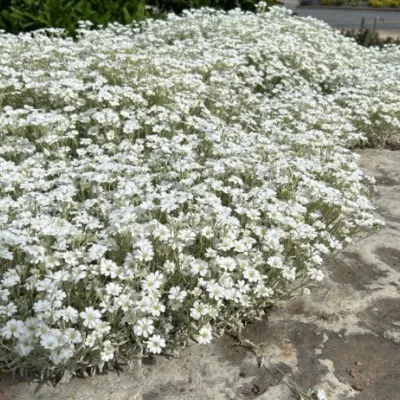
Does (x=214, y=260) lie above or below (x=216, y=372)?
above

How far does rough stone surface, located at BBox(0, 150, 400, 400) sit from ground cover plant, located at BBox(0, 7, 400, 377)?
12 centimetres

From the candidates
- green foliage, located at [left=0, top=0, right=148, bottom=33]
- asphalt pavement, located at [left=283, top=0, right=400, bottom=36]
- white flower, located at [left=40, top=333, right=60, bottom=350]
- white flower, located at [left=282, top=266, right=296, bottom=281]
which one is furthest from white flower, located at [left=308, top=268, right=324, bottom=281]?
asphalt pavement, located at [left=283, top=0, right=400, bottom=36]

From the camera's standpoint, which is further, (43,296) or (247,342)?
(247,342)

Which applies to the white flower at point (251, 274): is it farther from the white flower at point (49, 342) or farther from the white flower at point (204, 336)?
the white flower at point (49, 342)

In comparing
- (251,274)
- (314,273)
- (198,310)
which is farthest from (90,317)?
(314,273)

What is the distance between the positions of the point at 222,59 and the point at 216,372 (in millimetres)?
4861

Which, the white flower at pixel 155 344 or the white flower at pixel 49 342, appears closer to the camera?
the white flower at pixel 49 342

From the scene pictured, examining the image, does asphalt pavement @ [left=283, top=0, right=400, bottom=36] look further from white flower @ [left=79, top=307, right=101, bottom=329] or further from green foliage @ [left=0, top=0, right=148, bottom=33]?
white flower @ [left=79, top=307, right=101, bottom=329]

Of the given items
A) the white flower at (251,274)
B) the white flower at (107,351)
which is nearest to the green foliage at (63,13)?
the white flower at (251,274)

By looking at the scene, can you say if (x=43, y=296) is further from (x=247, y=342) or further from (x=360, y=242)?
(x=360, y=242)

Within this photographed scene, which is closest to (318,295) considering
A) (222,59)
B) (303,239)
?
(303,239)

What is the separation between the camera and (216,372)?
3160 millimetres

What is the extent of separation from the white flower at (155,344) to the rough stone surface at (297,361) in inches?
7.7

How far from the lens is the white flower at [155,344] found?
2992mm
